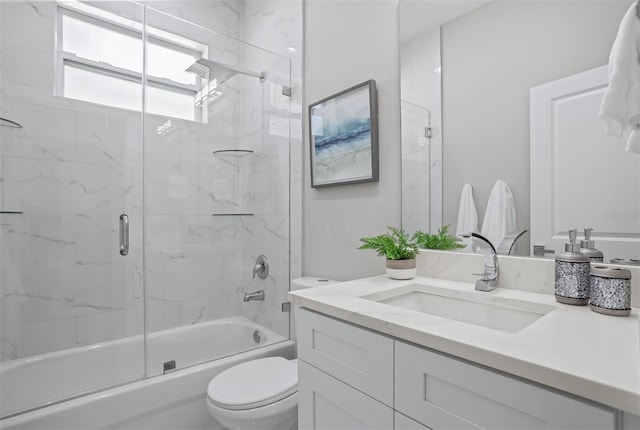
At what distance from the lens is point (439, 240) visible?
53.6 inches

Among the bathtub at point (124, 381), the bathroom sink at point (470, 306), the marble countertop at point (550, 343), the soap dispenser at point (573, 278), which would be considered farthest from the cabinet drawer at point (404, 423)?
the bathtub at point (124, 381)

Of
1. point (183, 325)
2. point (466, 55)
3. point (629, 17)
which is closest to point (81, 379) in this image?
point (183, 325)

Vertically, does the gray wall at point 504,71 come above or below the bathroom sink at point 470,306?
above

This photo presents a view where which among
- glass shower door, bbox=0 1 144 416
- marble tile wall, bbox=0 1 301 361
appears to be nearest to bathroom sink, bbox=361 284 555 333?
marble tile wall, bbox=0 1 301 361

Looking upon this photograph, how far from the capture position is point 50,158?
1.79 m

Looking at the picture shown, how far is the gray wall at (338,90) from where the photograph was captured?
1600mm

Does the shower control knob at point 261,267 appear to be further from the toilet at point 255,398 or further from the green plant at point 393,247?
the green plant at point 393,247

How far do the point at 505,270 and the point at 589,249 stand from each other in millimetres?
237

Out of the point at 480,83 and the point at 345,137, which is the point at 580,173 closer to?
the point at 480,83

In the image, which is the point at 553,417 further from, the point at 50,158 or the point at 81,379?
the point at 50,158

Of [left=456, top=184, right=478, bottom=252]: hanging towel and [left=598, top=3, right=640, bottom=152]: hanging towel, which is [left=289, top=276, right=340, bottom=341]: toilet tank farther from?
[left=598, top=3, right=640, bottom=152]: hanging towel

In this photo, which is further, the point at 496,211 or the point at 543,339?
the point at 496,211

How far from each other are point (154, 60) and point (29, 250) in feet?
4.04

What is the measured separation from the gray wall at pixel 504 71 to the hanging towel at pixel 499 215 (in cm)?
2
